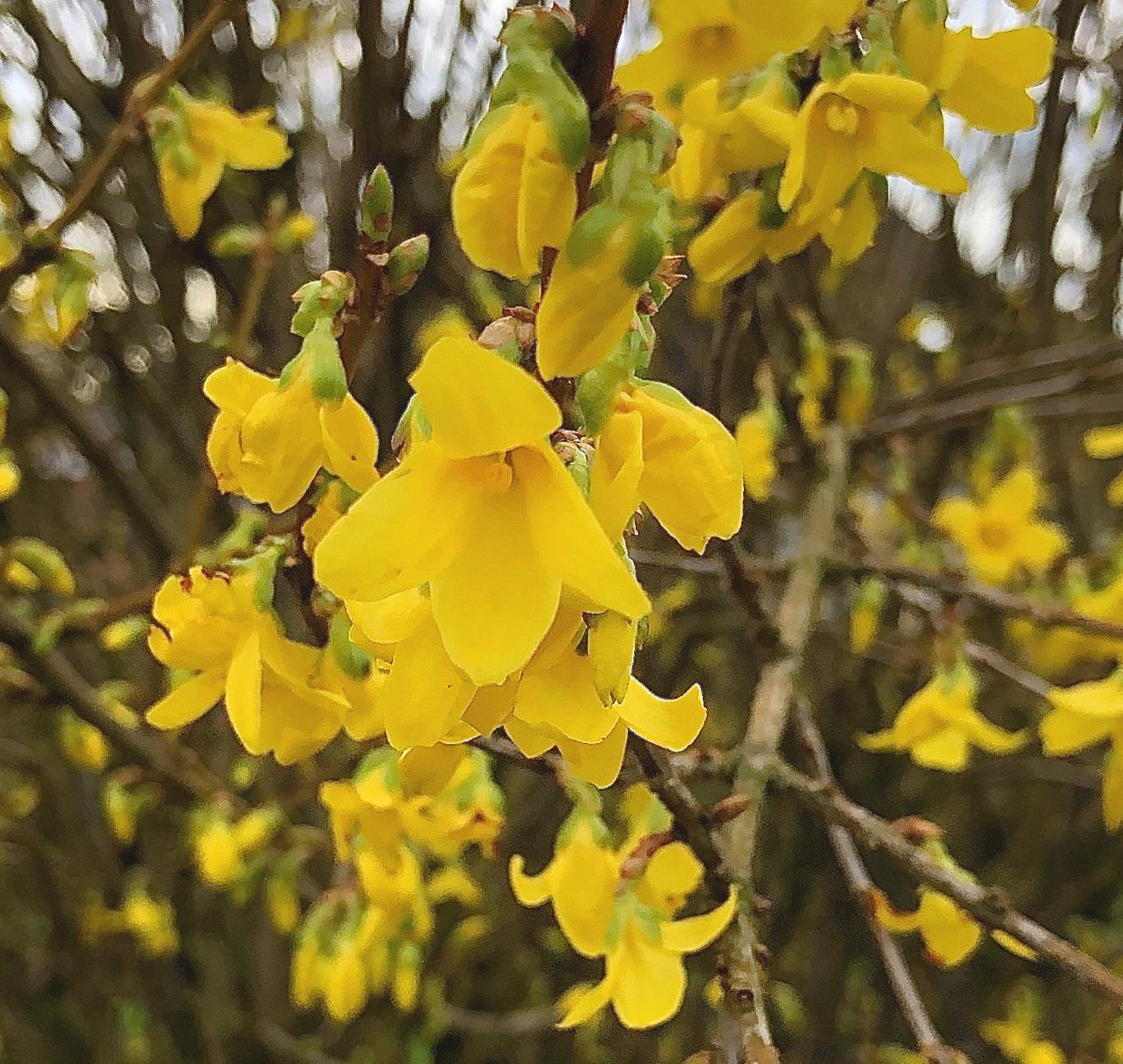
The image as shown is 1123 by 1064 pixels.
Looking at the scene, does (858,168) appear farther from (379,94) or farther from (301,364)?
(379,94)

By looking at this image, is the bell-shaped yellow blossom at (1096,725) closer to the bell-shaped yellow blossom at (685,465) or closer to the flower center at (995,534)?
the bell-shaped yellow blossom at (685,465)

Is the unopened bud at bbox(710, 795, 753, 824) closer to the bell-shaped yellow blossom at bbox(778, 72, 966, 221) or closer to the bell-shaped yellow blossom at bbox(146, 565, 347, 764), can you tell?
the bell-shaped yellow blossom at bbox(146, 565, 347, 764)

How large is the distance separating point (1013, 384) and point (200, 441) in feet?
5.15

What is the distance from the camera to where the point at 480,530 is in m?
0.41

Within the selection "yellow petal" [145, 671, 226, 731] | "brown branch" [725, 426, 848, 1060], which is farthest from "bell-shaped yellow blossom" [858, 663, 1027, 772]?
"yellow petal" [145, 671, 226, 731]

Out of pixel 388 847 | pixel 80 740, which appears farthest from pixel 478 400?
pixel 80 740

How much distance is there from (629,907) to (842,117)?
51 centimetres

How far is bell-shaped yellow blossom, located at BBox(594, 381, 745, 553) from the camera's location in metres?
0.40

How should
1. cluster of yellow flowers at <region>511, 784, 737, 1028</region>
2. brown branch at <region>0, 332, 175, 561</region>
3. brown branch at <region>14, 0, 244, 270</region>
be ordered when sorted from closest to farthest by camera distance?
cluster of yellow flowers at <region>511, 784, 737, 1028</region> → brown branch at <region>14, 0, 244, 270</region> → brown branch at <region>0, 332, 175, 561</region>

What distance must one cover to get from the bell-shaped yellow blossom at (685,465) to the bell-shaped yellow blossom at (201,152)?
65 cm

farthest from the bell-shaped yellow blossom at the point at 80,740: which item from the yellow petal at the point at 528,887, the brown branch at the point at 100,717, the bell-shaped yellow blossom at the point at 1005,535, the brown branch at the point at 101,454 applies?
the bell-shaped yellow blossom at the point at 1005,535

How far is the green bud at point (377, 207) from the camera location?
0.49 meters

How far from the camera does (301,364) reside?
49 centimetres

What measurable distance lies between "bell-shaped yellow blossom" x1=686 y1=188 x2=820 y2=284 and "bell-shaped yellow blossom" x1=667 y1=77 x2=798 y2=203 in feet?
0.08
